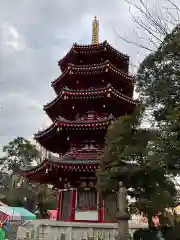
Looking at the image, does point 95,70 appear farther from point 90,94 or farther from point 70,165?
point 70,165

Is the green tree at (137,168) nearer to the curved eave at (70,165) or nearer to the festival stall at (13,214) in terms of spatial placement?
the curved eave at (70,165)

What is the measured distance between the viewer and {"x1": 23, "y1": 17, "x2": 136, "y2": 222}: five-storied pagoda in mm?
13789

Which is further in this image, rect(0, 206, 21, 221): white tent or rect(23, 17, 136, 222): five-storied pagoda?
rect(0, 206, 21, 221): white tent

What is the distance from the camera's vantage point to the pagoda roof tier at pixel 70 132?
14.4 meters

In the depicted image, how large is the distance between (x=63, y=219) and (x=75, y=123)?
4848 mm

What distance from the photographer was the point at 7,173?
47219 mm

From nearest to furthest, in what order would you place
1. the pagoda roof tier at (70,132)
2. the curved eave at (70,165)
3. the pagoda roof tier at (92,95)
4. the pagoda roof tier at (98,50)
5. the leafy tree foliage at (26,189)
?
Answer: the curved eave at (70,165) < the pagoda roof tier at (70,132) < the pagoda roof tier at (92,95) < the pagoda roof tier at (98,50) < the leafy tree foliage at (26,189)

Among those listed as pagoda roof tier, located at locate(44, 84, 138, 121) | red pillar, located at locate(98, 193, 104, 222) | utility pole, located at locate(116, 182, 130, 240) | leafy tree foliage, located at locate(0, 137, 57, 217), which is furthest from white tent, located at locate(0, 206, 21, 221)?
utility pole, located at locate(116, 182, 130, 240)

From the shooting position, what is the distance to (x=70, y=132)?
1502cm

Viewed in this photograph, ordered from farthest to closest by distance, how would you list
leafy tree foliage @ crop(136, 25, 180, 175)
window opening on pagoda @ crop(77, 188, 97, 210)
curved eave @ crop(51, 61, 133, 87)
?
curved eave @ crop(51, 61, 133, 87) → window opening on pagoda @ crop(77, 188, 97, 210) → leafy tree foliage @ crop(136, 25, 180, 175)

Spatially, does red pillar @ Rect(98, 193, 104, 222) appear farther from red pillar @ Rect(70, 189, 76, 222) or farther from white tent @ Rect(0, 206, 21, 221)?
white tent @ Rect(0, 206, 21, 221)

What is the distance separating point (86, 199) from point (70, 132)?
3.47 meters

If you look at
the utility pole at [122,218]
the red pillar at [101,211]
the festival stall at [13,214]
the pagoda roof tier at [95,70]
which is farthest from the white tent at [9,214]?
the utility pole at [122,218]

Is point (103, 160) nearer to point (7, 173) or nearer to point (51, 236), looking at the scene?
point (51, 236)
